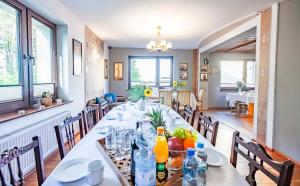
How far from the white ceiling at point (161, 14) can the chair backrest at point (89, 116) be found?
6.17 feet

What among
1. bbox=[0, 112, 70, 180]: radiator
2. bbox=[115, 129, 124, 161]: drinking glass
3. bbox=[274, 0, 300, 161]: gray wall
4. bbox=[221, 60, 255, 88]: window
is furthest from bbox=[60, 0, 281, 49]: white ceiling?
bbox=[221, 60, 255, 88]: window

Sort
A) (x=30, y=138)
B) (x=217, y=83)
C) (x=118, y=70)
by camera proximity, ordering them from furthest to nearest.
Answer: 1. (x=217, y=83)
2. (x=118, y=70)
3. (x=30, y=138)

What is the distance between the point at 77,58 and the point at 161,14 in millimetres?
1956

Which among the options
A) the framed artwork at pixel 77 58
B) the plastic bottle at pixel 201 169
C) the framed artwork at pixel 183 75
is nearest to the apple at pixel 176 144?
the plastic bottle at pixel 201 169

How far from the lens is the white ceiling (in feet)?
10.8

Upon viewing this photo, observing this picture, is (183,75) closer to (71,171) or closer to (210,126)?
(210,126)

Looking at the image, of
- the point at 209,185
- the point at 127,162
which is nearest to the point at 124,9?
the point at 127,162

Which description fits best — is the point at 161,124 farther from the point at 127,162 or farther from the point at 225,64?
the point at 225,64

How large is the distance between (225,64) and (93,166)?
26.3ft

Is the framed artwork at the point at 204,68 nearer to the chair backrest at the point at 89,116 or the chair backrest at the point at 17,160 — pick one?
the chair backrest at the point at 89,116

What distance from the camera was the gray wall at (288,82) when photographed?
9.59 feet

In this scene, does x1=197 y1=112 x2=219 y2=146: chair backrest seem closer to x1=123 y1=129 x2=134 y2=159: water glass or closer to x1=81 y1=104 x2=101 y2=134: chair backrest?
x1=123 y1=129 x2=134 y2=159: water glass

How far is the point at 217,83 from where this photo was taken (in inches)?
314

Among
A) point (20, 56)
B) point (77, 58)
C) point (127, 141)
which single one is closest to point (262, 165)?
point (127, 141)
